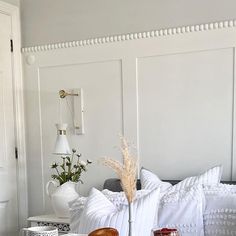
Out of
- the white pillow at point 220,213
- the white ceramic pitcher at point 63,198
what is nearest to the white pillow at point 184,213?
the white pillow at point 220,213

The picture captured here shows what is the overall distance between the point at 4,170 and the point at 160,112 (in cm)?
143

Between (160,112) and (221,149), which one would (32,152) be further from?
(221,149)

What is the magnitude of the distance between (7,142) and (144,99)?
125 centimetres

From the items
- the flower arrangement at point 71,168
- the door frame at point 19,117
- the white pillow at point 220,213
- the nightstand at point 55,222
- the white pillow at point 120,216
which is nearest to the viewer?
the white pillow at point 120,216

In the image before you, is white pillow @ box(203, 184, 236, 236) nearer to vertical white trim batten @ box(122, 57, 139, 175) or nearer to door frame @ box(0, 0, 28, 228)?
vertical white trim batten @ box(122, 57, 139, 175)

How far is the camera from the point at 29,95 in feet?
11.3

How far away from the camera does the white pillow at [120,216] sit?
6.42ft

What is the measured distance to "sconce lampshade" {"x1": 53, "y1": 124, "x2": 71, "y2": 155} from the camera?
2984 mm

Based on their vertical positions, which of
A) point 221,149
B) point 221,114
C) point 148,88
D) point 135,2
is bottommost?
point 221,149

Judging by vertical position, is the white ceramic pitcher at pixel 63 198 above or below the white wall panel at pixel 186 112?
below

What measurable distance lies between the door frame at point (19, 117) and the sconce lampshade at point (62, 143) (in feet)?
1.86

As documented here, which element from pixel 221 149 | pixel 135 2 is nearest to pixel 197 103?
pixel 221 149

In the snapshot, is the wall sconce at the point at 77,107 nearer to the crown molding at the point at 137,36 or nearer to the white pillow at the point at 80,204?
the crown molding at the point at 137,36

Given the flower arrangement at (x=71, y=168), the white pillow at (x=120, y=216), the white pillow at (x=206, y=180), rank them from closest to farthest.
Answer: the white pillow at (x=120, y=216) < the white pillow at (x=206, y=180) < the flower arrangement at (x=71, y=168)
